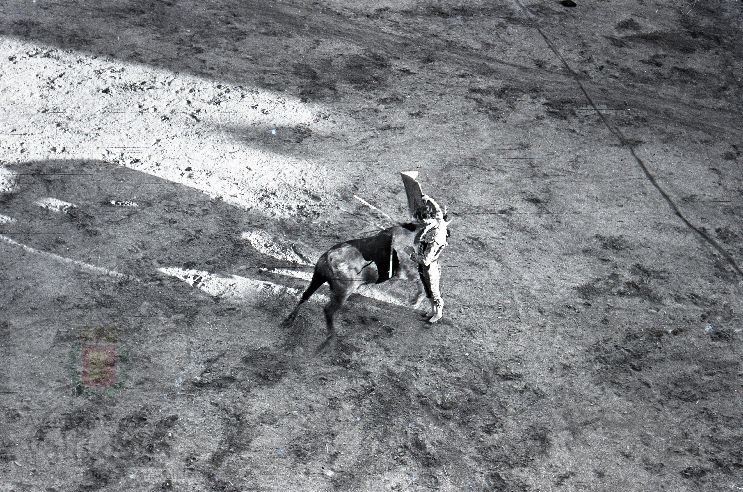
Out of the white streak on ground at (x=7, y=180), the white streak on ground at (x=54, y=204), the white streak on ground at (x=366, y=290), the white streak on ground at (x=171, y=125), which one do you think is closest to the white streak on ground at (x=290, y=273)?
the white streak on ground at (x=366, y=290)

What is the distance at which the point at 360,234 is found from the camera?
768 cm

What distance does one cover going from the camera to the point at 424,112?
369 inches

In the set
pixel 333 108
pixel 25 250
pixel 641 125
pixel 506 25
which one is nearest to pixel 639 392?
pixel 641 125

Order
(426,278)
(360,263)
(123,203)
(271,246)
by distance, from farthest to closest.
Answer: (123,203)
(271,246)
(426,278)
(360,263)

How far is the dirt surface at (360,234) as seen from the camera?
5.94 metres

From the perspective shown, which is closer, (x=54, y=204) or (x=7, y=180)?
(x=54, y=204)

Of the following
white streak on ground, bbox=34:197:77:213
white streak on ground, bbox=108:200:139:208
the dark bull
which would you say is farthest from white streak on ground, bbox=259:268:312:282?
white streak on ground, bbox=34:197:77:213

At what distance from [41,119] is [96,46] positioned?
149 centimetres

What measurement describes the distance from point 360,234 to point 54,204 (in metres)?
2.85

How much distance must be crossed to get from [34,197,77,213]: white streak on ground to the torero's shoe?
3.48m

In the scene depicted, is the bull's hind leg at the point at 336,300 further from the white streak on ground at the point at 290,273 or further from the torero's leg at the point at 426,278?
the white streak on ground at the point at 290,273

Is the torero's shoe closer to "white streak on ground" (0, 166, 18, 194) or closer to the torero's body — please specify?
the torero's body

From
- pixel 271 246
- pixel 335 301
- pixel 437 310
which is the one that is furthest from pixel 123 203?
pixel 437 310

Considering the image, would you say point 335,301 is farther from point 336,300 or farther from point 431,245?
point 431,245
